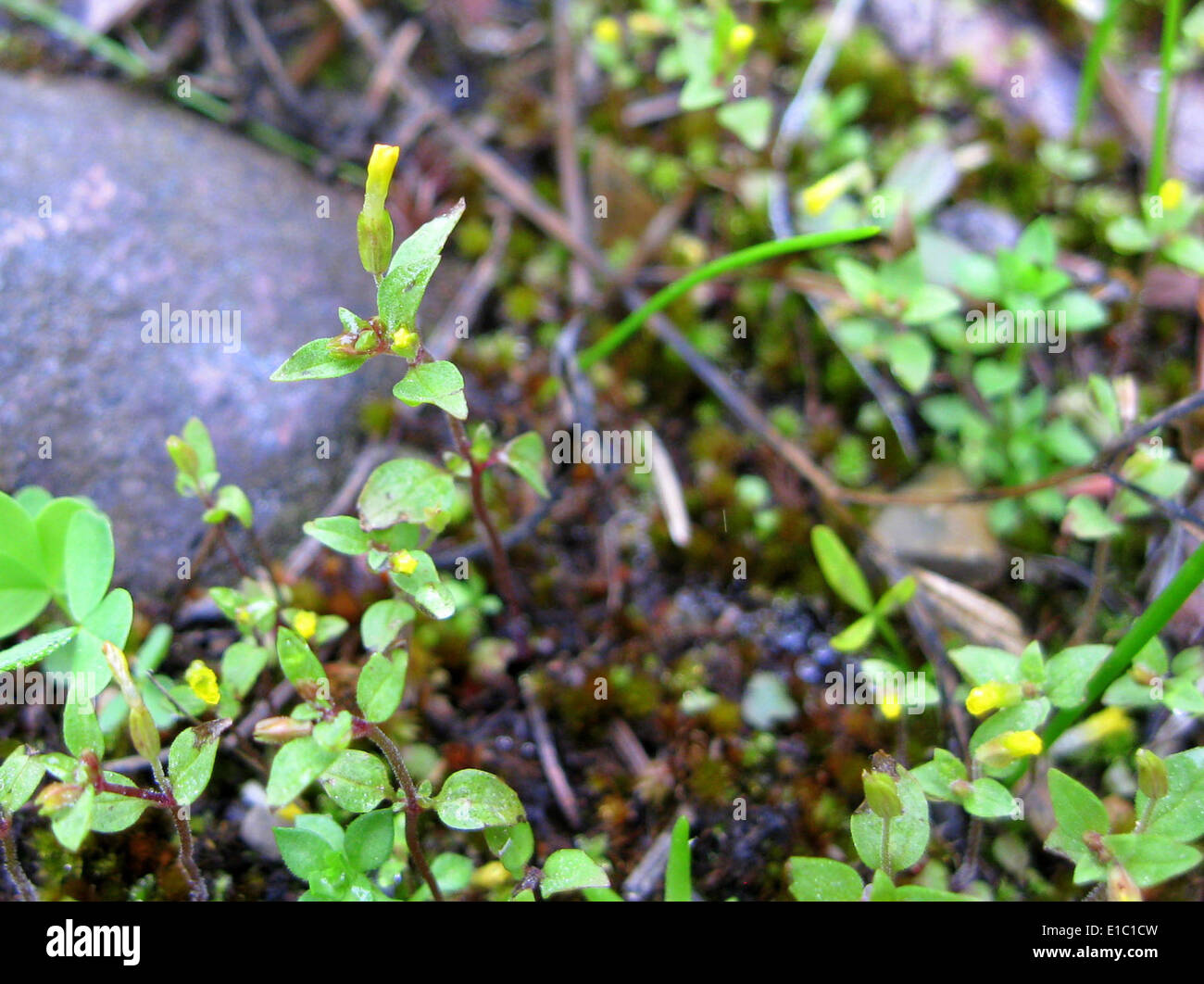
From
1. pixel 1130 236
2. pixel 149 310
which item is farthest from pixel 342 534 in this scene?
pixel 1130 236

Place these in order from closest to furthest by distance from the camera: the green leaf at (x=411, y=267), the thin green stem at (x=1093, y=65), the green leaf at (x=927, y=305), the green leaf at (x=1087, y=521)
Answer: the green leaf at (x=411, y=267)
the green leaf at (x=1087, y=521)
the green leaf at (x=927, y=305)
the thin green stem at (x=1093, y=65)

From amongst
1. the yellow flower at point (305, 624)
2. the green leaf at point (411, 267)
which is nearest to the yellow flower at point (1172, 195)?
the green leaf at point (411, 267)

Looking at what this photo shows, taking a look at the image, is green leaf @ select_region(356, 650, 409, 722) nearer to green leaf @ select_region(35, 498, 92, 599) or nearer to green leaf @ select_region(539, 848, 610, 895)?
green leaf @ select_region(539, 848, 610, 895)

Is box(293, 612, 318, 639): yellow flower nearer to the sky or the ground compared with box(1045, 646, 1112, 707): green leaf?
nearer to the sky

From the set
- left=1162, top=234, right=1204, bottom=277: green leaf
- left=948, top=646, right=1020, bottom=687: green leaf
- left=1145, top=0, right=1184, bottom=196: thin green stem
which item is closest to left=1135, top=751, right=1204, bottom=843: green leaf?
left=948, top=646, right=1020, bottom=687: green leaf

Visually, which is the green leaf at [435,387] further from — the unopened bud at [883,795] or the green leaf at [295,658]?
the unopened bud at [883,795]

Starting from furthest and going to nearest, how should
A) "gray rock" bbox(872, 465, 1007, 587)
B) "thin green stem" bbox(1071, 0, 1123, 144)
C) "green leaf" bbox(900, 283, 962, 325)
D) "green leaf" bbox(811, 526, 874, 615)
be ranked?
"thin green stem" bbox(1071, 0, 1123, 144) → "gray rock" bbox(872, 465, 1007, 587) → "green leaf" bbox(900, 283, 962, 325) → "green leaf" bbox(811, 526, 874, 615)

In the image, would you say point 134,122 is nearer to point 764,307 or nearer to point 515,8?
point 515,8

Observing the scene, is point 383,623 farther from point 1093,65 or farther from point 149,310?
point 1093,65
